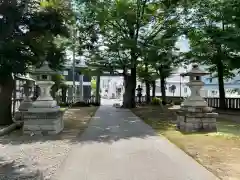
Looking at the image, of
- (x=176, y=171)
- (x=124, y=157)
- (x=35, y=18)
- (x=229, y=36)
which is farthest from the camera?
(x=229, y=36)

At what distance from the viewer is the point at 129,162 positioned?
265 inches

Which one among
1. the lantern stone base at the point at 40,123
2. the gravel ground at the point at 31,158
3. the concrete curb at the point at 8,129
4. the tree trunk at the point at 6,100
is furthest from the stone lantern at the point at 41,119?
the tree trunk at the point at 6,100

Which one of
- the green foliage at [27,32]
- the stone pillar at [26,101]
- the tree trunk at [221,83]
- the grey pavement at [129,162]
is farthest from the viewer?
the tree trunk at [221,83]

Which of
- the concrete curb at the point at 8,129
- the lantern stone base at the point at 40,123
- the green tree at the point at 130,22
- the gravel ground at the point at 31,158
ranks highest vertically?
the green tree at the point at 130,22

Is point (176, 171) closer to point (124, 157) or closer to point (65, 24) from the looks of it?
point (124, 157)

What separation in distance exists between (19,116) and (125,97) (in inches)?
513

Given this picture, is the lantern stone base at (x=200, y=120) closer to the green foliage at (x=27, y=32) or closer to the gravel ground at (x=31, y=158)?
the gravel ground at (x=31, y=158)

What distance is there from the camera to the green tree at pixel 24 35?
1197cm

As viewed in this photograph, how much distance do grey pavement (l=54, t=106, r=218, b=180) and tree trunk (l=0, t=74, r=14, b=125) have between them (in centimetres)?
517

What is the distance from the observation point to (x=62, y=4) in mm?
13258

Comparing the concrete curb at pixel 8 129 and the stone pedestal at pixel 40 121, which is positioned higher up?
the stone pedestal at pixel 40 121

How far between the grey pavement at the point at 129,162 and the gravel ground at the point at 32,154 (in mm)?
265

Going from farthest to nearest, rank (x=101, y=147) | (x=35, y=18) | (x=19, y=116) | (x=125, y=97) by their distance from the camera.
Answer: (x=125, y=97) < (x=19, y=116) < (x=35, y=18) < (x=101, y=147)

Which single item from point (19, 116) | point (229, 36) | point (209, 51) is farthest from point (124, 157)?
point (209, 51)
